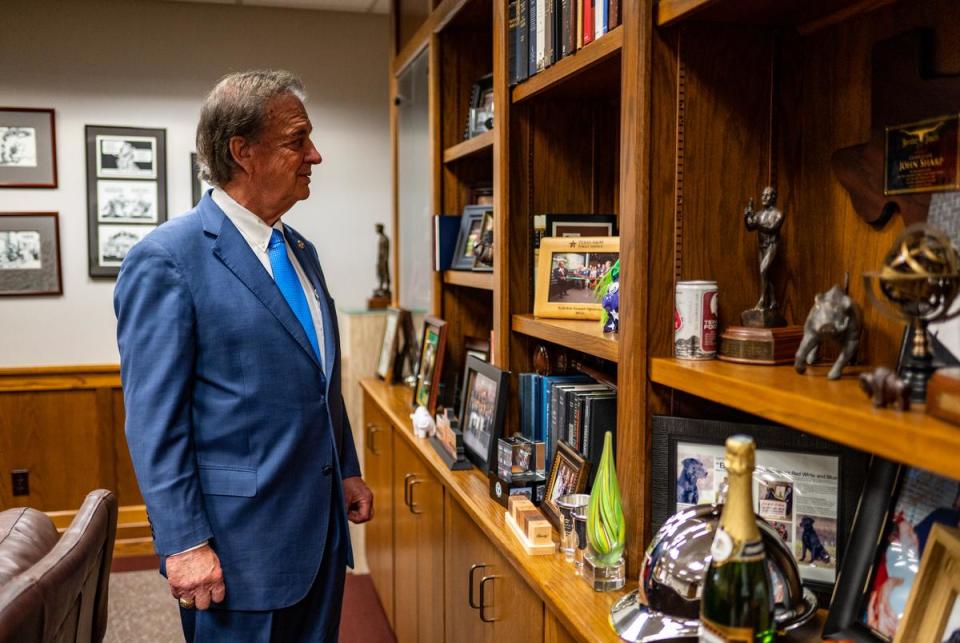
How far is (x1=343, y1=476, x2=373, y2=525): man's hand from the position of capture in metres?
1.95

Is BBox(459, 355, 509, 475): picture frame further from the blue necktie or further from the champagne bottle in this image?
the champagne bottle

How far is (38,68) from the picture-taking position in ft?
12.6

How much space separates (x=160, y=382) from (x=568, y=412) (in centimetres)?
83

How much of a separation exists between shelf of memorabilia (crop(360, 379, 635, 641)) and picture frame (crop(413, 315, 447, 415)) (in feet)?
0.83

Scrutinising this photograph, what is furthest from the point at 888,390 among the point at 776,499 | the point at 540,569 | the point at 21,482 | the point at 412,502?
the point at 21,482

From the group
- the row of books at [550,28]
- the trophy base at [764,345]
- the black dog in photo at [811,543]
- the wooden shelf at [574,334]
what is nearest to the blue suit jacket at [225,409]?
the wooden shelf at [574,334]

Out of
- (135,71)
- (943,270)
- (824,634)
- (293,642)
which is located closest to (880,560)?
(824,634)

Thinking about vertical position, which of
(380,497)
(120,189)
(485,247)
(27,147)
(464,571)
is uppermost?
(27,147)

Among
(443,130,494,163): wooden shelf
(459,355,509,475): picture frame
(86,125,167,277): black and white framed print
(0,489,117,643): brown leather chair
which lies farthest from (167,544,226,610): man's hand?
(86,125,167,277): black and white framed print

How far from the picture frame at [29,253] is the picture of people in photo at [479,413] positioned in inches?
107

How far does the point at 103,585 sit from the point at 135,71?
9.95ft

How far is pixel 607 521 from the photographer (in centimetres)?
130

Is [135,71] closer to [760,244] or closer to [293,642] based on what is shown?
[293,642]

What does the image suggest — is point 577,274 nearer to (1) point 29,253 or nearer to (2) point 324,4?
(2) point 324,4
